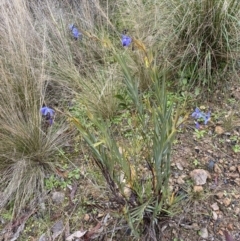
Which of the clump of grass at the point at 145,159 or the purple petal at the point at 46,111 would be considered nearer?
the clump of grass at the point at 145,159

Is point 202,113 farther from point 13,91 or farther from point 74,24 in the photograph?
point 74,24

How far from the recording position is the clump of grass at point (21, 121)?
157cm

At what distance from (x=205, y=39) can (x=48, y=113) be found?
0.92 metres

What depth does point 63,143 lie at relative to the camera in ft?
5.66

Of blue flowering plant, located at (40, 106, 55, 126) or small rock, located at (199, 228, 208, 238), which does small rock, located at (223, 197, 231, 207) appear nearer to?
small rock, located at (199, 228, 208, 238)

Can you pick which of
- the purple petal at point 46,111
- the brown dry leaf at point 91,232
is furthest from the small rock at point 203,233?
the purple petal at point 46,111

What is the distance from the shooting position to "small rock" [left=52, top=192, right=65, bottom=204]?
154 centimetres

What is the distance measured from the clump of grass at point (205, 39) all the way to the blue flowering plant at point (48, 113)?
71 cm

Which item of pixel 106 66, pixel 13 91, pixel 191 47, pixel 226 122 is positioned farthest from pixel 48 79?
pixel 226 122

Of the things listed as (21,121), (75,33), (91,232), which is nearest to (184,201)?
(91,232)

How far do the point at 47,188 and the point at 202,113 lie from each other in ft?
2.67

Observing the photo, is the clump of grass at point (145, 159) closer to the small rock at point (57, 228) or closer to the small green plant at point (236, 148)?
the small rock at point (57, 228)

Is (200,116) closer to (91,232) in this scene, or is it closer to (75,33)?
(91,232)

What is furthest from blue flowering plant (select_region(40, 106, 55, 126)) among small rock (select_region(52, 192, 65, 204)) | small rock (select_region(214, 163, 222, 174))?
small rock (select_region(214, 163, 222, 174))
